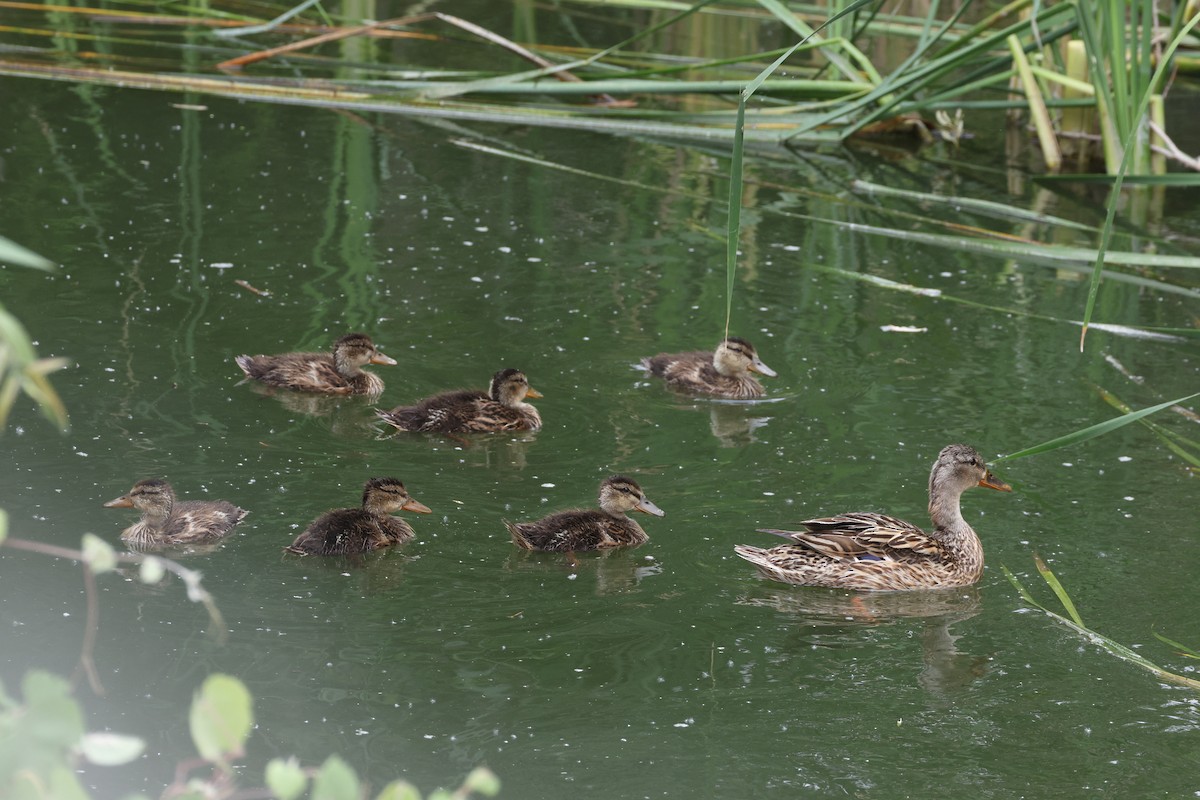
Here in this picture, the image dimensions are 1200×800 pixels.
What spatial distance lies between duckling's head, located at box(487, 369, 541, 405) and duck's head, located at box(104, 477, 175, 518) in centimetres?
173

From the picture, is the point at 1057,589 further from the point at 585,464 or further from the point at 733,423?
the point at 733,423

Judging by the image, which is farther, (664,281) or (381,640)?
(664,281)

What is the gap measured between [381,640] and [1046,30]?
26.2 ft

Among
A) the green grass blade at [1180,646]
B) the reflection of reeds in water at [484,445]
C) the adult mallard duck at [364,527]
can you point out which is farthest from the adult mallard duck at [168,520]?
the green grass blade at [1180,646]

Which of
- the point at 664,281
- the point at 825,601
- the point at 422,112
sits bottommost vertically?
the point at 825,601

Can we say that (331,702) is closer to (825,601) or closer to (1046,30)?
(825,601)

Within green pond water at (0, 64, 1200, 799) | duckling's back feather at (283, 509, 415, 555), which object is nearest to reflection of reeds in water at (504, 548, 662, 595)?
green pond water at (0, 64, 1200, 799)

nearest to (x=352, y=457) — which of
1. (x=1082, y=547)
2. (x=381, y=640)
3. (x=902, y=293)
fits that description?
(x=381, y=640)

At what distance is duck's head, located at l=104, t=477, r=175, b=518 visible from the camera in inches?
222

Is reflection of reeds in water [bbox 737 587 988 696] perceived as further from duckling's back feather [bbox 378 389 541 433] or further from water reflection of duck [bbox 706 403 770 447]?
duckling's back feather [bbox 378 389 541 433]

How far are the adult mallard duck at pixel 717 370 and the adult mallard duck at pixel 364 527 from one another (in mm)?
2047

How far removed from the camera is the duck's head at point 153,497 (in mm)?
5648

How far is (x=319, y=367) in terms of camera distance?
7.25 metres

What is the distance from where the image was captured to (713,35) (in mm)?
16219
